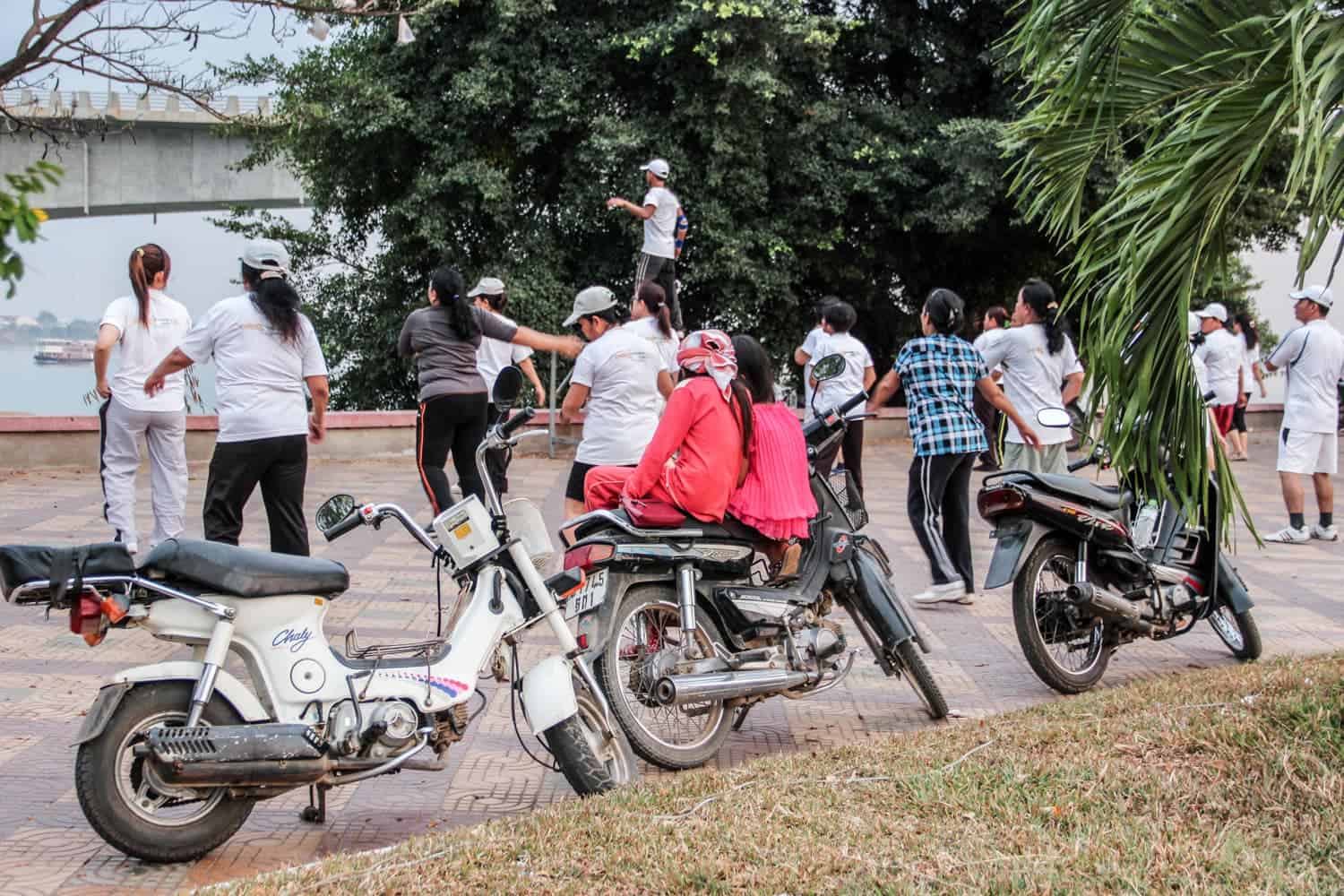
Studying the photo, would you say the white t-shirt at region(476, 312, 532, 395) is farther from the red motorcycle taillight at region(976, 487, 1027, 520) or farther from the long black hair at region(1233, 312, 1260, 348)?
the long black hair at region(1233, 312, 1260, 348)

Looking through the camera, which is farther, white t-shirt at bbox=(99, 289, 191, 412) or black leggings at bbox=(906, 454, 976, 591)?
black leggings at bbox=(906, 454, 976, 591)

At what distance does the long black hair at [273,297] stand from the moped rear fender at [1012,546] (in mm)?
3425

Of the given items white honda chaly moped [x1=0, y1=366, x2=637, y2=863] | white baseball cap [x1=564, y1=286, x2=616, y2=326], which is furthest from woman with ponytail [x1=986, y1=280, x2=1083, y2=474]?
white honda chaly moped [x1=0, y1=366, x2=637, y2=863]

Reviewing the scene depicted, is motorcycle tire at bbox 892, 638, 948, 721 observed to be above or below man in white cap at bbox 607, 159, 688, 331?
below

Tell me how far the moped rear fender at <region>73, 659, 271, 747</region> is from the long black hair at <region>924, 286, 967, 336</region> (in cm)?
514

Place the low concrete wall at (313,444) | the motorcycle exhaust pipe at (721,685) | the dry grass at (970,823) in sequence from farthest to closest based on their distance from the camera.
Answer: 1. the low concrete wall at (313,444)
2. the motorcycle exhaust pipe at (721,685)
3. the dry grass at (970,823)

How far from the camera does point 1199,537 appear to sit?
689 cm

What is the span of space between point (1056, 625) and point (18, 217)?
536 cm

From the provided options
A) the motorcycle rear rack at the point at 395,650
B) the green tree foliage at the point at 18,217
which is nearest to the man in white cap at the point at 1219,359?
the motorcycle rear rack at the point at 395,650

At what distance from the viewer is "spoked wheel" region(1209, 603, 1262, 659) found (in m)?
7.04

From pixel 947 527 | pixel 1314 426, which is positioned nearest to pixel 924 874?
pixel 947 527

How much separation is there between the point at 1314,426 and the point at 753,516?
6.96 m

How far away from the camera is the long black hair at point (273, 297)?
653cm

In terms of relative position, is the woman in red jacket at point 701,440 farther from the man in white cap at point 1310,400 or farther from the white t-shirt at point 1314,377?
the white t-shirt at point 1314,377
